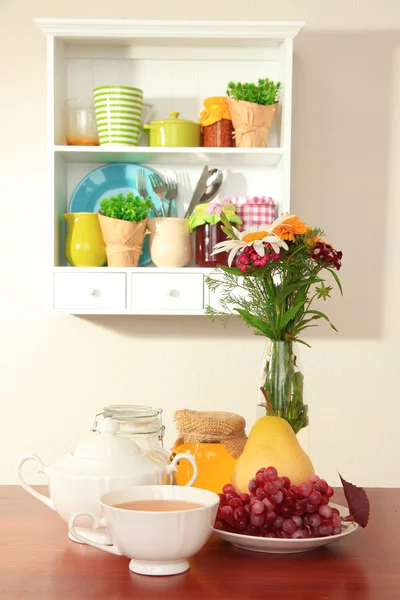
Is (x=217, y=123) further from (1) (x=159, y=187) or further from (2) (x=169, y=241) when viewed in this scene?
(2) (x=169, y=241)

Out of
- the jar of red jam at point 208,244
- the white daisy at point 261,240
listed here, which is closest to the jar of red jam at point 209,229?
the jar of red jam at point 208,244

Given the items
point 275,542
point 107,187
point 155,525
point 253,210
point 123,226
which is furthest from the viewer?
point 107,187

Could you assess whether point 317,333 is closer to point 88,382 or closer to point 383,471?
point 383,471

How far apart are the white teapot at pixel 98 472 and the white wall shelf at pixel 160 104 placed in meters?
1.21

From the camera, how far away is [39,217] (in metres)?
2.46

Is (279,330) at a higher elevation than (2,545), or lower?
higher

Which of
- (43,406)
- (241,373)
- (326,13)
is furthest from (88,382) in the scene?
(326,13)

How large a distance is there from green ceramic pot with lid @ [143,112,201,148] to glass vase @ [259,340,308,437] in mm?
1254

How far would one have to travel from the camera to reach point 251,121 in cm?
224

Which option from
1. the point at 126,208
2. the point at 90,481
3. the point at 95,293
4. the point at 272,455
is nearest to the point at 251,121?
the point at 126,208

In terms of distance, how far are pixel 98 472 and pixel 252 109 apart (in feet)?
4.86

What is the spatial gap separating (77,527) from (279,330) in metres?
0.40

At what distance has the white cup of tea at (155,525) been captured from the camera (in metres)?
0.88

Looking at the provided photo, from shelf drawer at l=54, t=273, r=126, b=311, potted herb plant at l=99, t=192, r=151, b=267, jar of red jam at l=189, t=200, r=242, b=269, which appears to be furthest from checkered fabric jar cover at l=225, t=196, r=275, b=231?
shelf drawer at l=54, t=273, r=126, b=311
